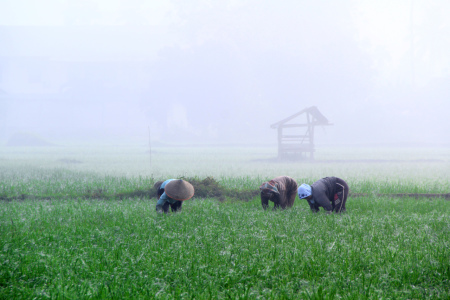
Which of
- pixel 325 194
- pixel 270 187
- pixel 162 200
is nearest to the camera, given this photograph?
pixel 162 200

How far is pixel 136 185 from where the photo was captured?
14.0m

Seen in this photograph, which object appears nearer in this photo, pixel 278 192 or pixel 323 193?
pixel 323 193

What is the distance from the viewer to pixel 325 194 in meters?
8.09

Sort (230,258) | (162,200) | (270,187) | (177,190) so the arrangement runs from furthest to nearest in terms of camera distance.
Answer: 1. (270,187)
2. (162,200)
3. (177,190)
4. (230,258)

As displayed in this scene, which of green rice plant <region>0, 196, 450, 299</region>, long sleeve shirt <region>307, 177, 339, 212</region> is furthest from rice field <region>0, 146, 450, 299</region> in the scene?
long sleeve shirt <region>307, 177, 339, 212</region>

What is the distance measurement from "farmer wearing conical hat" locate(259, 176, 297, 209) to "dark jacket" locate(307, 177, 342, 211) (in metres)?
0.77

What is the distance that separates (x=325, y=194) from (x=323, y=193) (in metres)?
0.14

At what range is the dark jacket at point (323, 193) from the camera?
785cm

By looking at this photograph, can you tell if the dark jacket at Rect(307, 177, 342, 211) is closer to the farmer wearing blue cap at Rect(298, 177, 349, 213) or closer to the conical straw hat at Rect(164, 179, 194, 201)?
the farmer wearing blue cap at Rect(298, 177, 349, 213)

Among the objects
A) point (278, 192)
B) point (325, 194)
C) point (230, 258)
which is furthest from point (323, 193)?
point (230, 258)

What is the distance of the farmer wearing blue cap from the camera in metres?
7.86

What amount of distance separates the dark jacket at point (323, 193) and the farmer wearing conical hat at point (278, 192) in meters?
0.77

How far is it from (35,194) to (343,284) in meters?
12.5

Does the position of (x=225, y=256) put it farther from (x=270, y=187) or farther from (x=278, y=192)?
(x=278, y=192)
